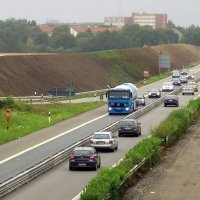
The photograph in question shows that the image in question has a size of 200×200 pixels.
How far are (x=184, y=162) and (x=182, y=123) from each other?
37.5 ft

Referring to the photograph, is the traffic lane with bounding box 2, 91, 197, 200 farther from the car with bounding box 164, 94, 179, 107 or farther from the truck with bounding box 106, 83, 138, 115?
the car with bounding box 164, 94, 179, 107

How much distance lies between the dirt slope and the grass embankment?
1427 cm

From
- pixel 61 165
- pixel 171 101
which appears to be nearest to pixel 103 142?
pixel 61 165

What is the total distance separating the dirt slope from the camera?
293 ft

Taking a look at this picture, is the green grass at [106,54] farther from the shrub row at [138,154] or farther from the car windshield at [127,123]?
the car windshield at [127,123]

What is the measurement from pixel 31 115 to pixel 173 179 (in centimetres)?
2794

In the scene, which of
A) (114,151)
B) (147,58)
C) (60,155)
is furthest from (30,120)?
(147,58)

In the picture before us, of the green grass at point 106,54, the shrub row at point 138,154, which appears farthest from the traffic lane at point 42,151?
the green grass at point 106,54

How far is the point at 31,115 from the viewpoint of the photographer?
2375 inches

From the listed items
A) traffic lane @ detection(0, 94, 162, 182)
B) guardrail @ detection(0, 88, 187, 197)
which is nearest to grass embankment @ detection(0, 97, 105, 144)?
traffic lane @ detection(0, 94, 162, 182)

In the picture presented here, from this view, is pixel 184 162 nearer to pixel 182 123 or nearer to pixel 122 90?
pixel 182 123

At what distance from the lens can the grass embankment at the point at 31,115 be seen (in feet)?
161

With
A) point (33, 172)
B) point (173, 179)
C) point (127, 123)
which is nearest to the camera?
point (33, 172)

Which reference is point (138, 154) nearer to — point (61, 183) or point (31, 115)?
point (61, 183)
